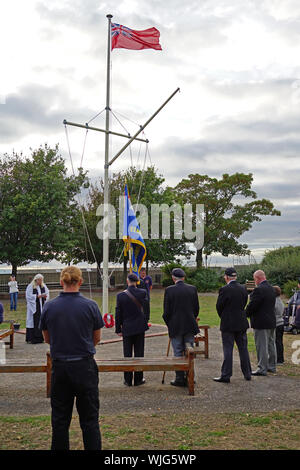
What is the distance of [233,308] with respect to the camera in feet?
27.4

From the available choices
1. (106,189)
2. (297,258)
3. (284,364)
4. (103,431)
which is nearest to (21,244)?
(106,189)

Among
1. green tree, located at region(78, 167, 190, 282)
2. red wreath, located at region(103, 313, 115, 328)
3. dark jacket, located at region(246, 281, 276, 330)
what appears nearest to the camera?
dark jacket, located at region(246, 281, 276, 330)

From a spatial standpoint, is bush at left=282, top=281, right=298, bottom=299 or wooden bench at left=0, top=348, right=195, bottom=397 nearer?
wooden bench at left=0, top=348, right=195, bottom=397

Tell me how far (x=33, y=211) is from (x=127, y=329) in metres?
23.1

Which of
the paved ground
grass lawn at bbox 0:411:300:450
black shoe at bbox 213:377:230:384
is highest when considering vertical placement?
grass lawn at bbox 0:411:300:450

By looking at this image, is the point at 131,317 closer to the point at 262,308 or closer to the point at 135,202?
the point at 262,308

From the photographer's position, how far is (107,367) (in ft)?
24.4

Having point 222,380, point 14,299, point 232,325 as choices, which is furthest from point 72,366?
point 14,299

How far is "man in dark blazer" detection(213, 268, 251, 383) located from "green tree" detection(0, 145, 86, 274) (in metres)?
23.3

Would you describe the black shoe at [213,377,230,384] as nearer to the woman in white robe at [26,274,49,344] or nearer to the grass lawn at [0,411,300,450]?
the grass lawn at [0,411,300,450]

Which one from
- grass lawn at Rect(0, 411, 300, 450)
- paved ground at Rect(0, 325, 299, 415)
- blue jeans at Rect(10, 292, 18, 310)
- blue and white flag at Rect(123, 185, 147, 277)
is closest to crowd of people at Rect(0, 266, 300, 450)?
paved ground at Rect(0, 325, 299, 415)

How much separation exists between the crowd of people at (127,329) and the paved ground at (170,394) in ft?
1.09

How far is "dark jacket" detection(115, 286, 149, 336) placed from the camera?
27.2 ft
